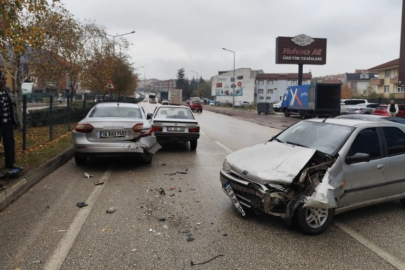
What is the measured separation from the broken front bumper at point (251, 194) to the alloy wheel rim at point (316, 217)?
0.34 meters

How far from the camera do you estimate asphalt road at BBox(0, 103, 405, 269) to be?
346 centimetres

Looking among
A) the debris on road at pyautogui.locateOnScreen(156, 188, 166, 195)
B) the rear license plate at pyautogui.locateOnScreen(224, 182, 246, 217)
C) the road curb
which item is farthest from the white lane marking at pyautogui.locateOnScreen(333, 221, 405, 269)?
the road curb

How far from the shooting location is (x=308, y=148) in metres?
4.84

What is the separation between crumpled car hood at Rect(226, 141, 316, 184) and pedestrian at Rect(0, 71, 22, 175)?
4.07 m

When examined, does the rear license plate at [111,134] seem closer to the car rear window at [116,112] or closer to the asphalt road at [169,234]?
the car rear window at [116,112]

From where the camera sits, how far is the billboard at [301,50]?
125 feet

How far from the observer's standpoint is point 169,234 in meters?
4.09

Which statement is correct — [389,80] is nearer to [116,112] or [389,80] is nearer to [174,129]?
[174,129]

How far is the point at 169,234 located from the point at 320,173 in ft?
6.55

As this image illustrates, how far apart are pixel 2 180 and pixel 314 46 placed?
38649mm

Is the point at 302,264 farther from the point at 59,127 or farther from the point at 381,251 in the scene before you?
the point at 59,127

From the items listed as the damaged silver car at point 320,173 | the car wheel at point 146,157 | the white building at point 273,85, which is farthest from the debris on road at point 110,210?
the white building at point 273,85

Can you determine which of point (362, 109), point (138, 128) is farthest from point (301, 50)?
point (138, 128)

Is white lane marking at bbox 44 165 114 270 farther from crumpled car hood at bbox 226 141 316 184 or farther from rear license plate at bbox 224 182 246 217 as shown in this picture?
crumpled car hood at bbox 226 141 316 184
